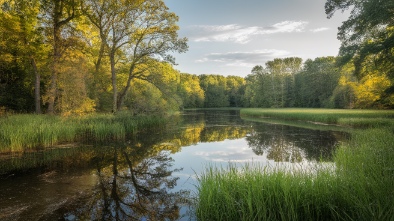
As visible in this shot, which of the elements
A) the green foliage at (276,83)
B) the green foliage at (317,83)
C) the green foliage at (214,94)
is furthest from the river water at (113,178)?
the green foliage at (214,94)

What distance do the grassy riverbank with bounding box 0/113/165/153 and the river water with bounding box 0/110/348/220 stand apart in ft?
2.20

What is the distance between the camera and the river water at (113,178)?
17.9 feet

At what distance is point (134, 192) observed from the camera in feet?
21.9

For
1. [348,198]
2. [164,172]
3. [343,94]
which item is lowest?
[164,172]

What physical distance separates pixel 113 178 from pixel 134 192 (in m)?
1.58

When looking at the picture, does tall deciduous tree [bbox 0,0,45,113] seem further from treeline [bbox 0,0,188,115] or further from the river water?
the river water

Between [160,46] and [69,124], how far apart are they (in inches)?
445

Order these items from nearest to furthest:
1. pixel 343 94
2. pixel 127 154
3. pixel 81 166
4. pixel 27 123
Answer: pixel 81 166 → pixel 127 154 → pixel 27 123 → pixel 343 94

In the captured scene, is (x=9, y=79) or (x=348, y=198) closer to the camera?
(x=348, y=198)

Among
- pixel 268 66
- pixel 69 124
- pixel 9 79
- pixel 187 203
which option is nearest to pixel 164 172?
pixel 187 203

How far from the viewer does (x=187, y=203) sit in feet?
19.6

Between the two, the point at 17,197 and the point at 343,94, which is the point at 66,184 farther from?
the point at 343,94

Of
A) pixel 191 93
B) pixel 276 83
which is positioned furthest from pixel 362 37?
pixel 191 93

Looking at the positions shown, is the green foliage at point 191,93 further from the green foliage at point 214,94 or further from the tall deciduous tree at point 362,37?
the tall deciduous tree at point 362,37
